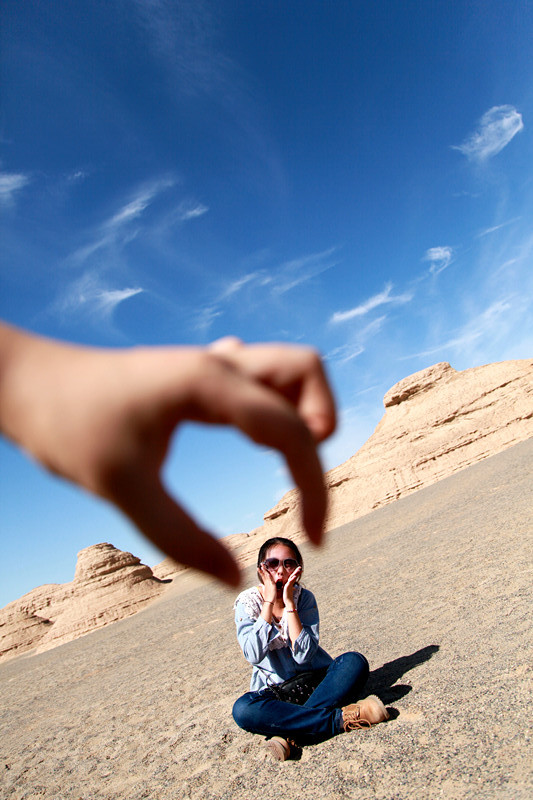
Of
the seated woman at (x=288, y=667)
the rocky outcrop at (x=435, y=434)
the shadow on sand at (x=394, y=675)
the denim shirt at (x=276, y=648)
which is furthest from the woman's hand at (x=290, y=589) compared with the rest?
the rocky outcrop at (x=435, y=434)

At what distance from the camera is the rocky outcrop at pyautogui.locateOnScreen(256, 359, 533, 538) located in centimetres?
2581

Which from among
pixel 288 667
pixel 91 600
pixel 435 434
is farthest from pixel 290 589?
pixel 435 434

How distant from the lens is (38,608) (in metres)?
29.4

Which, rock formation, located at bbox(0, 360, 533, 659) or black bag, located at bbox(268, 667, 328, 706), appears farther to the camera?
rock formation, located at bbox(0, 360, 533, 659)

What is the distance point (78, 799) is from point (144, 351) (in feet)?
15.8

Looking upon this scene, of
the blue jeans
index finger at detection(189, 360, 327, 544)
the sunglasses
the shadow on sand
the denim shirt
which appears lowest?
the shadow on sand

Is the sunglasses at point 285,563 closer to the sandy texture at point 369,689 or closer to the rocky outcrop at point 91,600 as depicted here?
the sandy texture at point 369,689

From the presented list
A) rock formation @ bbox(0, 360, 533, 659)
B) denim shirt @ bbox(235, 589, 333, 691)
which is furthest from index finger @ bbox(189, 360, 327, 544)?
rock formation @ bbox(0, 360, 533, 659)

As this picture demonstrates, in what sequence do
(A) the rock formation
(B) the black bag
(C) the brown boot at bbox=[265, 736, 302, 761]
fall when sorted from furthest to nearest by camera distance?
(A) the rock formation, (B) the black bag, (C) the brown boot at bbox=[265, 736, 302, 761]

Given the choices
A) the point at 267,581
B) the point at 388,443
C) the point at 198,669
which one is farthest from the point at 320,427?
the point at 388,443

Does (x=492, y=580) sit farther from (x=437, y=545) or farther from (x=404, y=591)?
(x=437, y=545)

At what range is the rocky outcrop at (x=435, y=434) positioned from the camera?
25.8 meters

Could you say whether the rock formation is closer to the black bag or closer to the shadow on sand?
the shadow on sand

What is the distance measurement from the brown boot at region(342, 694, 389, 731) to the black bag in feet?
1.38
